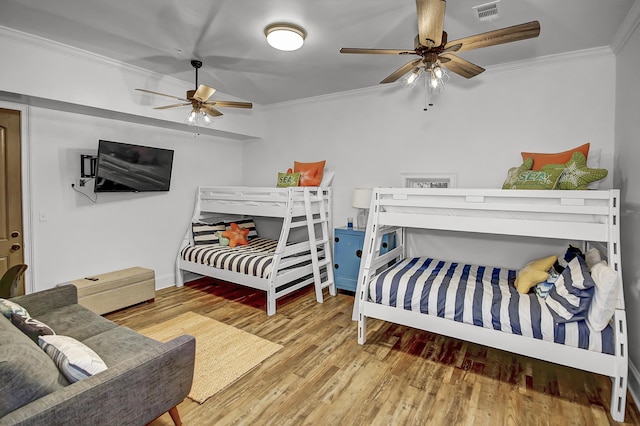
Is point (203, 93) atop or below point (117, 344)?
atop

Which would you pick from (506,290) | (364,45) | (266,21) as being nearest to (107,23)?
(266,21)

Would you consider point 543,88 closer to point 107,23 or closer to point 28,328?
point 107,23

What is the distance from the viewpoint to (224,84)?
404cm

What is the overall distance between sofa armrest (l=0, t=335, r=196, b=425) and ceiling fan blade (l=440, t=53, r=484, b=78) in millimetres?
2425

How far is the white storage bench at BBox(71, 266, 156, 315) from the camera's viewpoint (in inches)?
131

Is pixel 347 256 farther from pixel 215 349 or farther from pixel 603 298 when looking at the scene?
pixel 603 298

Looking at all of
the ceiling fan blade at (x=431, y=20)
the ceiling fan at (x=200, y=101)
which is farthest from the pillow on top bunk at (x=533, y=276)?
the ceiling fan at (x=200, y=101)

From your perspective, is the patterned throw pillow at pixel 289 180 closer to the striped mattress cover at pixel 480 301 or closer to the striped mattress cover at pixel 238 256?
the striped mattress cover at pixel 238 256

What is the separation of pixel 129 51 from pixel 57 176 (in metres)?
1.53

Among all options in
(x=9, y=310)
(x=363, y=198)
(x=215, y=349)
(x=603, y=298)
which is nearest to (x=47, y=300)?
(x=9, y=310)

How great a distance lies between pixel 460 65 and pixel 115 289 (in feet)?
12.9

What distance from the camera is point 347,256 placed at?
4.14m

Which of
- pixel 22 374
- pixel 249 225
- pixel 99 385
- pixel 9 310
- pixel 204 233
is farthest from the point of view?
pixel 249 225

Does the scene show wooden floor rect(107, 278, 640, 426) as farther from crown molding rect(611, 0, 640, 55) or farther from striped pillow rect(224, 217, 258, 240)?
crown molding rect(611, 0, 640, 55)
